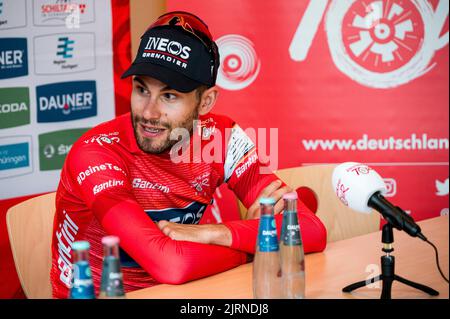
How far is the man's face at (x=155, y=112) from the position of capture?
6.59ft

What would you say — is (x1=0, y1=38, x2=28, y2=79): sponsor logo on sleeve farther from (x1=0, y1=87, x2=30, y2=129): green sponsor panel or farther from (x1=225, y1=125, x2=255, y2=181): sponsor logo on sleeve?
(x1=225, y1=125, x2=255, y2=181): sponsor logo on sleeve

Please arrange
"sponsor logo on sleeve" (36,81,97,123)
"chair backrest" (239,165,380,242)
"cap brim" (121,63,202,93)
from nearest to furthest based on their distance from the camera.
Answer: "cap brim" (121,63,202,93), "chair backrest" (239,165,380,242), "sponsor logo on sleeve" (36,81,97,123)

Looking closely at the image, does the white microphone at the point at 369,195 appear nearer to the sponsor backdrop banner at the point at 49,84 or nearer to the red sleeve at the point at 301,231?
the red sleeve at the point at 301,231

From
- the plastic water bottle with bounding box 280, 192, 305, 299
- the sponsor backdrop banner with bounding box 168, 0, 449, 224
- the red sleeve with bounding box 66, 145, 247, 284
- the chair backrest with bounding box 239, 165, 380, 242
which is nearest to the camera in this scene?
the plastic water bottle with bounding box 280, 192, 305, 299

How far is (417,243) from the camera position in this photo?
2016mm

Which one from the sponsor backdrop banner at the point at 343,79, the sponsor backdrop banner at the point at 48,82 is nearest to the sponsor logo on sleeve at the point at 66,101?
the sponsor backdrop banner at the point at 48,82

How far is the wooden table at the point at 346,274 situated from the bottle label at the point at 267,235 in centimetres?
18

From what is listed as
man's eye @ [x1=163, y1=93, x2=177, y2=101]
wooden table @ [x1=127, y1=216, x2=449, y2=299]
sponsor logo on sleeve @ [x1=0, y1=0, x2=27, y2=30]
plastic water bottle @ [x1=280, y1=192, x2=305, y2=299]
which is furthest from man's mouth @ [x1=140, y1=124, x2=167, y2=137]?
sponsor logo on sleeve @ [x1=0, y1=0, x2=27, y2=30]

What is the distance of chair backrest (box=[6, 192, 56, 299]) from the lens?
1945mm

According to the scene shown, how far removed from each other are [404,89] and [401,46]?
20 cm

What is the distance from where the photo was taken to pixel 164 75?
195 centimetres

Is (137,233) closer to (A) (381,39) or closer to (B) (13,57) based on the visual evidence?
(B) (13,57)
